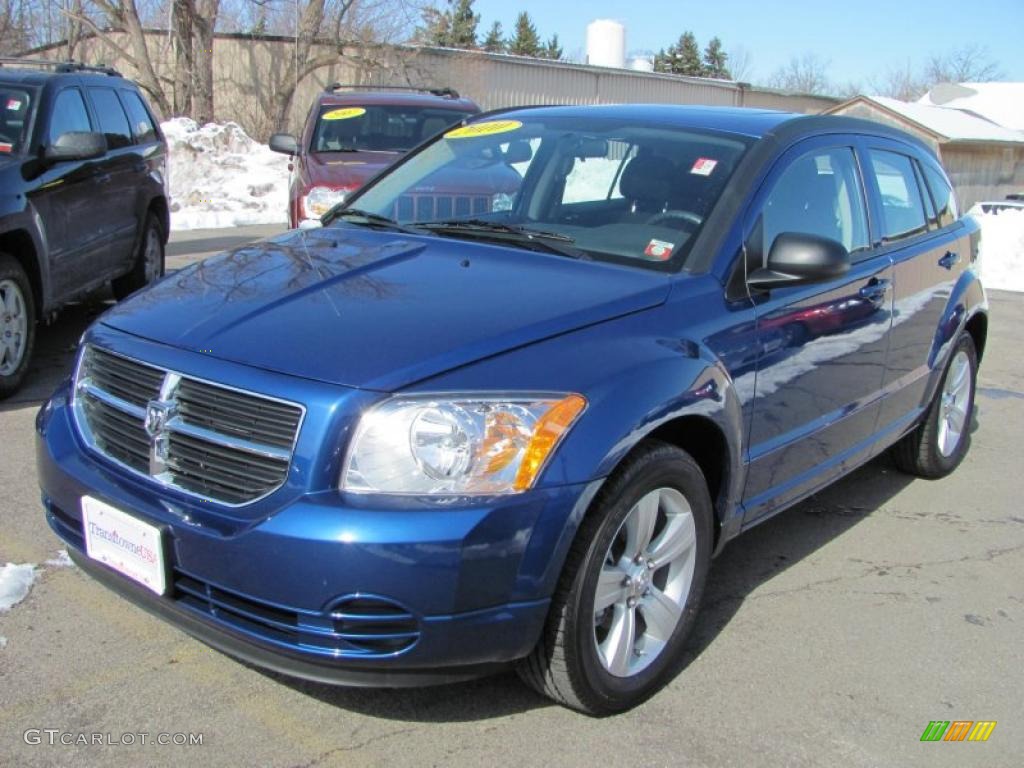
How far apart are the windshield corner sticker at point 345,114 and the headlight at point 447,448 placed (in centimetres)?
797

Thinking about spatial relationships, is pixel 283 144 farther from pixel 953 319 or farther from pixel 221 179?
pixel 221 179

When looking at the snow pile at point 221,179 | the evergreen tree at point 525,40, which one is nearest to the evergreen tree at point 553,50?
the evergreen tree at point 525,40

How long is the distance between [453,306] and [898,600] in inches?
87.0

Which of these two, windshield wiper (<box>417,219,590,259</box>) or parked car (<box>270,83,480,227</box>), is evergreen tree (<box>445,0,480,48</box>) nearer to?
parked car (<box>270,83,480,227</box>)

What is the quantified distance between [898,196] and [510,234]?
2.08m

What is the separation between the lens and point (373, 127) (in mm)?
10086

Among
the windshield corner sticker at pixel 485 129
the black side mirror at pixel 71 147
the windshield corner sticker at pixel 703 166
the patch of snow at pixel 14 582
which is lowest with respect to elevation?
the patch of snow at pixel 14 582

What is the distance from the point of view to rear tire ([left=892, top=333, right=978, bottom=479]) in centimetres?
527

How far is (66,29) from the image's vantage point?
1153 inches

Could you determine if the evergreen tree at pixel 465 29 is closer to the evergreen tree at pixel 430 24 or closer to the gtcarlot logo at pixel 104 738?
the evergreen tree at pixel 430 24

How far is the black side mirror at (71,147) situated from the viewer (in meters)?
6.24

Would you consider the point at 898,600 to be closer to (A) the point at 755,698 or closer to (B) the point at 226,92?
(A) the point at 755,698

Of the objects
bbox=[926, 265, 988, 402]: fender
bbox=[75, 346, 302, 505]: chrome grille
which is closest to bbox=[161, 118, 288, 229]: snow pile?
bbox=[926, 265, 988, 402]: fender

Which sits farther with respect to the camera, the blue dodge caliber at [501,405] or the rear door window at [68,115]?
the rear door window at [68,115]
